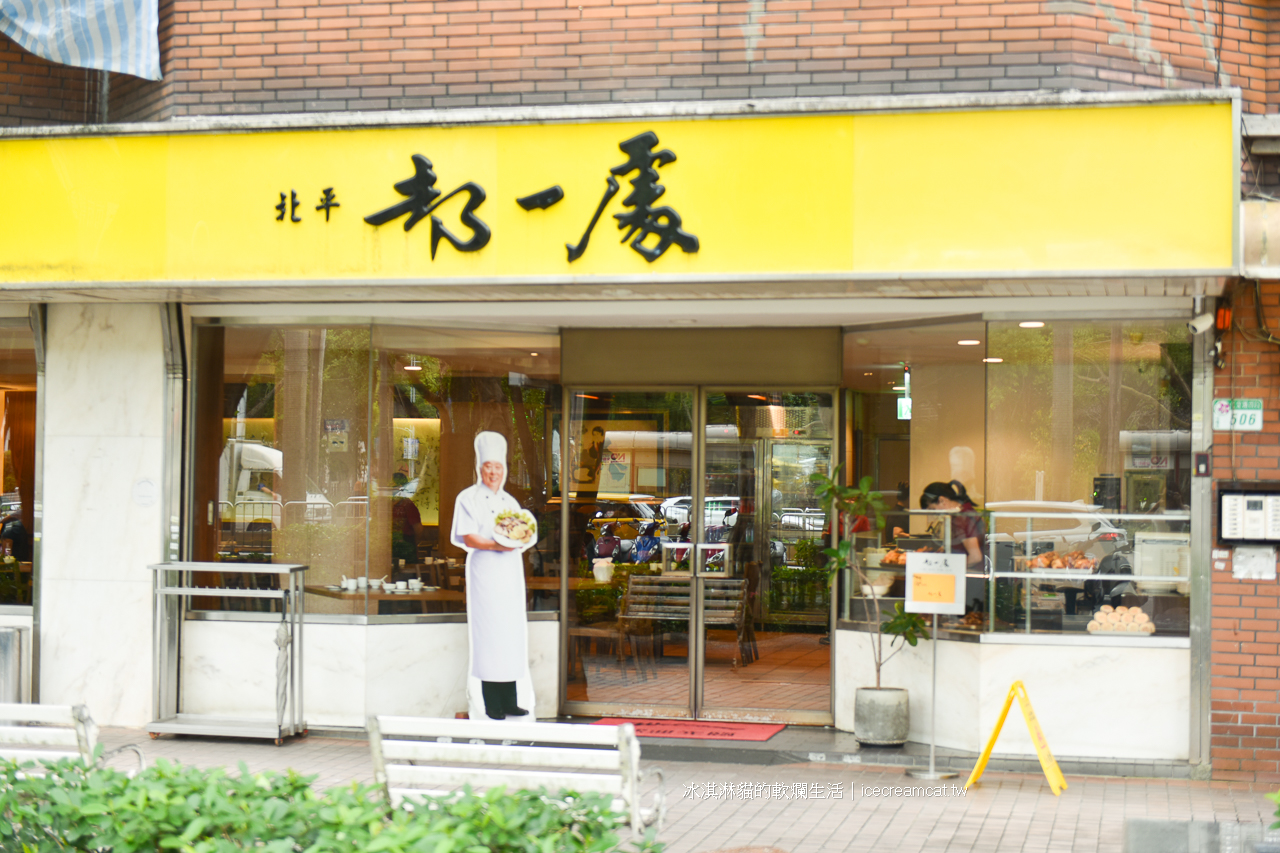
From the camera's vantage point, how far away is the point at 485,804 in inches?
159

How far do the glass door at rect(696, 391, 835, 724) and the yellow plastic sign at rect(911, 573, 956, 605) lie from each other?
131cm

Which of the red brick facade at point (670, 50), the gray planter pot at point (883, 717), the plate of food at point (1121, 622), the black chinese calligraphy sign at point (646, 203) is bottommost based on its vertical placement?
the gray planter pot at point (883, 717)

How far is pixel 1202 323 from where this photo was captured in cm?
758

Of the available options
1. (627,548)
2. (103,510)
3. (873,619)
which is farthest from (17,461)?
(873,619)

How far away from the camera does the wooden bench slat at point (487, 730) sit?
4734mm

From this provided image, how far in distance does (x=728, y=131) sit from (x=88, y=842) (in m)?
5.10

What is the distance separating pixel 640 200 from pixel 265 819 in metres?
4.50

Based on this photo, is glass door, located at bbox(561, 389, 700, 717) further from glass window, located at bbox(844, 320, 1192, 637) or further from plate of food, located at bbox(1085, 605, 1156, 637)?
plate of food, located at bbox(1085, 605, 1156, 637)

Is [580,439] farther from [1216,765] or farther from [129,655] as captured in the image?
[1216,765]

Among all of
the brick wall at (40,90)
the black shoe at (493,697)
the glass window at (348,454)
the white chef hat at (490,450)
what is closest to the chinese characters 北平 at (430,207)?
the glass window at (348,454)

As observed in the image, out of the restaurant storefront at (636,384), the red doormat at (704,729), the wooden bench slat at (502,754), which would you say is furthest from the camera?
the red doormat at (704,729)

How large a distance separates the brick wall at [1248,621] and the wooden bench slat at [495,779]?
15.8ft

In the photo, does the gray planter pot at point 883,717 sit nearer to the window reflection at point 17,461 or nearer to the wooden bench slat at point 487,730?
the wooden bench slat at point 487,730

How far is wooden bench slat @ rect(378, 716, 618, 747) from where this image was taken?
4.73 metres
